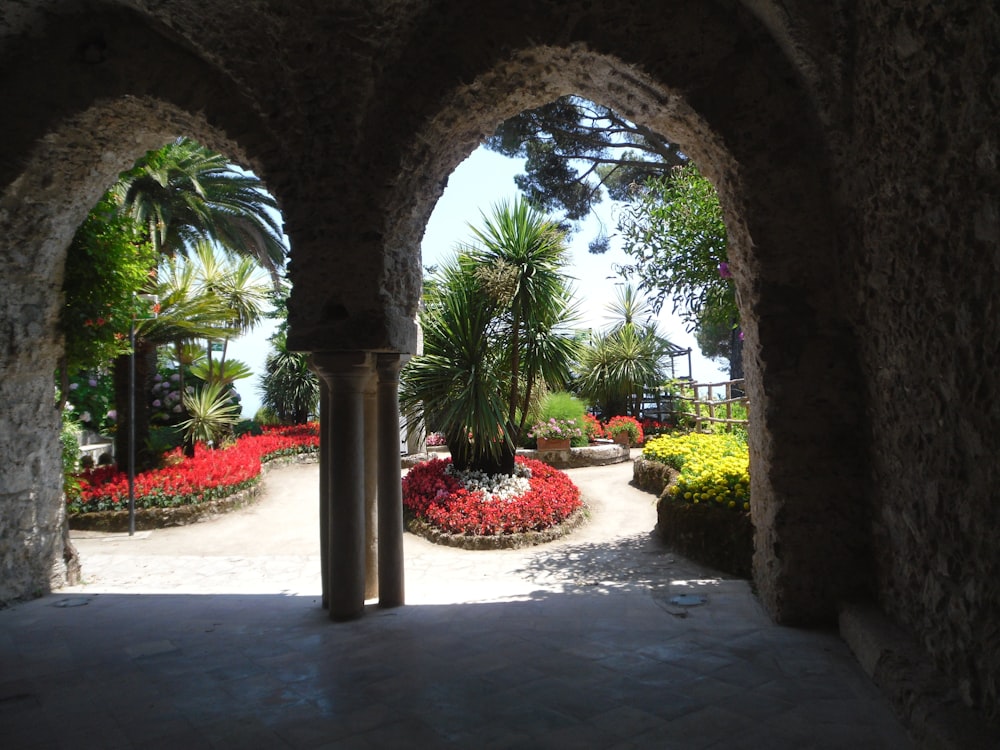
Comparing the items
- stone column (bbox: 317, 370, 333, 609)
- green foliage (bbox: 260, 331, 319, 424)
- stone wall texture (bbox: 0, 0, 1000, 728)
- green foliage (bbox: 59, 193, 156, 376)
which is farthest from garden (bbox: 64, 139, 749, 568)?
green foliage (bbox: 260, 331, 319, 424)

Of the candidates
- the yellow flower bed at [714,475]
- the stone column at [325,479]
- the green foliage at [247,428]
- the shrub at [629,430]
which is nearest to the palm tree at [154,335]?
the green foliage at [247,428]

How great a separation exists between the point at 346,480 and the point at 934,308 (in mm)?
2885

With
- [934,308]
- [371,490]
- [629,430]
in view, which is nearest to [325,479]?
[371,490]

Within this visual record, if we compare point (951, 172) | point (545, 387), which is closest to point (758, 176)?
point (951, 172)

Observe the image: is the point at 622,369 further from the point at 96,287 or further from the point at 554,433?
the point at 96,287

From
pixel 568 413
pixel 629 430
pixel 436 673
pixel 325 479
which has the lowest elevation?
pixel 436 673

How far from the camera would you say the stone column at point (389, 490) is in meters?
3.97

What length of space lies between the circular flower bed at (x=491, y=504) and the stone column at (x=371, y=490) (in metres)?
3.63

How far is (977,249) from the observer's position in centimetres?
190

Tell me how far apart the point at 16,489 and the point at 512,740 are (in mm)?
3857

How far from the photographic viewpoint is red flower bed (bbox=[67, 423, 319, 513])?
29.5ft

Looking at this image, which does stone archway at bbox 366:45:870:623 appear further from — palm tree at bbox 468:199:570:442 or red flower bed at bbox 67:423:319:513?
→ red flower bed at bbox 67:423:319:513

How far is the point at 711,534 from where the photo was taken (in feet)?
19.6

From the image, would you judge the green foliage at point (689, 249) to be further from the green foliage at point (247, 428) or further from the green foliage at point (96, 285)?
the green foliage at point (247, 428)
